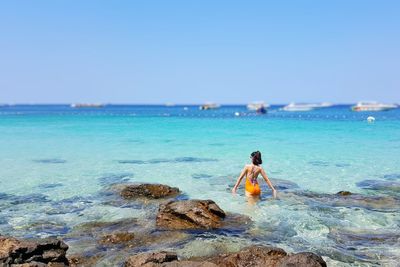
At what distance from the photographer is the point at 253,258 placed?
7496 millimetres

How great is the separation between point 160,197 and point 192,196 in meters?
1.26

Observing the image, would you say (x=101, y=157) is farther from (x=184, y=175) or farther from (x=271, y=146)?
(x=271, y=146)

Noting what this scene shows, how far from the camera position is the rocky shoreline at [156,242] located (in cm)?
719

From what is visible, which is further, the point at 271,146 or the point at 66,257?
the point at 271,146

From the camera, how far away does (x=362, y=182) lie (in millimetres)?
16844

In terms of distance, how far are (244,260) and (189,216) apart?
10.2 feet

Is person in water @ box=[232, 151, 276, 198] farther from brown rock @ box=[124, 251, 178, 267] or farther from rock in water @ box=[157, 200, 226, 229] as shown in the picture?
brown rock @ box=[124, 251, 178, 267]

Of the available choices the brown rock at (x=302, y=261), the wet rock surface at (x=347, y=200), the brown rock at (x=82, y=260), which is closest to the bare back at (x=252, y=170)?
the wet rock surface at (x=347, y=200)

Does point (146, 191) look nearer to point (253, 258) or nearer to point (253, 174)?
point (253, 174)

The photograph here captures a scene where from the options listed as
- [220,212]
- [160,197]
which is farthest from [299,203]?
[160,197]

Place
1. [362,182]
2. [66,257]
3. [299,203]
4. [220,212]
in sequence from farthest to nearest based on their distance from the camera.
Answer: [362,182]
[299,203]
[220,212]
[66,257]

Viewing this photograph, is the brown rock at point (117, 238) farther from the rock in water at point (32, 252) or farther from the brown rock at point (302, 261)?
the brown rock at point (302, 261)

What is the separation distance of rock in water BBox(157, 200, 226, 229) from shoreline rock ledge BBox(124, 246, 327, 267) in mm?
2308

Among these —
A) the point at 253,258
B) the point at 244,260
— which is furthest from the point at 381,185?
the point at 244,260
